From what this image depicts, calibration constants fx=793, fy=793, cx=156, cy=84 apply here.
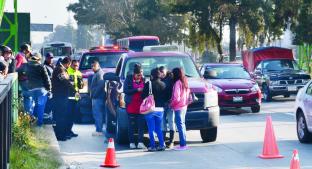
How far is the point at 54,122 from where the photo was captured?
1773 cm

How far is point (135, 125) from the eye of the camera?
15656 mm

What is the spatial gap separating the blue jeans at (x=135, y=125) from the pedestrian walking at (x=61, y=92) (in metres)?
1.89

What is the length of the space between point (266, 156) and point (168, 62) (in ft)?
13.9

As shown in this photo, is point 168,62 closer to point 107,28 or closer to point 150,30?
point 150,30

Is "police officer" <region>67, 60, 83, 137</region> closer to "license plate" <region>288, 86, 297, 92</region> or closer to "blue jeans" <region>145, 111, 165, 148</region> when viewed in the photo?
"blue jeans" <region>145, 111, 165, 148</region>

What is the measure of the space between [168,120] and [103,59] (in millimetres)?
9507

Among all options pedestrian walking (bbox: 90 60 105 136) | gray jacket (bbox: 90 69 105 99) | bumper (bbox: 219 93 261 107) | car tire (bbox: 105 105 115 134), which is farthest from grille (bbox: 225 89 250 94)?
gray jacket (bbox: 90 69 105 99)

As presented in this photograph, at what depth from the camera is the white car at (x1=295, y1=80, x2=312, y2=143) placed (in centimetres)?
1575

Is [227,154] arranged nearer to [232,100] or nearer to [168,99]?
[168,99]

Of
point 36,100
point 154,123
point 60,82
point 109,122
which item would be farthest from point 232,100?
point 154,123

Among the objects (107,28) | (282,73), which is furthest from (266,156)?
(107,28)

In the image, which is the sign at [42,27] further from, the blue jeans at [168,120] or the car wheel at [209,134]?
the blue jeans at [168,120]

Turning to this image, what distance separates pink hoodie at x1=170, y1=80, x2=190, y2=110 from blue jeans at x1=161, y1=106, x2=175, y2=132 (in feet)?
0.63

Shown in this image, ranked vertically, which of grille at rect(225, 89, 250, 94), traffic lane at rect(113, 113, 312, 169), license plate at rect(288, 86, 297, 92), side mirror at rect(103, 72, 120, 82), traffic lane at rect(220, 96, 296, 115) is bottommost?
traffic lane at rect(220, 96, 296, 115)
